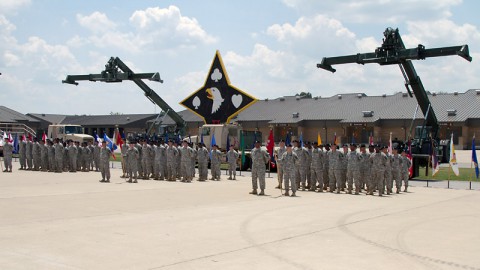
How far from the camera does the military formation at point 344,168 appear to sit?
51.7 ft

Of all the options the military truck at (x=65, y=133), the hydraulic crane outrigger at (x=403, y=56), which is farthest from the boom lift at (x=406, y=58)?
the military truck at (x=65, y=133)

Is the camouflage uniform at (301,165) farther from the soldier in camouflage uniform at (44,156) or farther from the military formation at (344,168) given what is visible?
the soldier in camouflage uniform at (44,156)

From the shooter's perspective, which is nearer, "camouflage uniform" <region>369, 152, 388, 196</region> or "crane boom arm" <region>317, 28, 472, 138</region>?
"camouflage uniform" <region>369, 152, 388, 196</region>

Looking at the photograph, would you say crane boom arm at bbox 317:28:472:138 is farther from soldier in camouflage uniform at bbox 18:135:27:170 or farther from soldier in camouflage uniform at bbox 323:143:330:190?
soldier in camouflage uniform at bbox 18:135:27:170

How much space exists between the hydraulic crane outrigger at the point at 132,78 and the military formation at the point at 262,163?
873 centimetres

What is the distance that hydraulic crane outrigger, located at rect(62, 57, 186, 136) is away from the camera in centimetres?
3312

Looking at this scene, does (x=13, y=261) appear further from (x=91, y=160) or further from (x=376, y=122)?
(x=376, y=122)

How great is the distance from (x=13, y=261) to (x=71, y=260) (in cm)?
67

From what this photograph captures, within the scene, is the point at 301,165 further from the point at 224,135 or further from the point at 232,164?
the point at 224,135

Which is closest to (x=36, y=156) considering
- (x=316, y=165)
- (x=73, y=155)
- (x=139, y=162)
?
(x=73, y=155)

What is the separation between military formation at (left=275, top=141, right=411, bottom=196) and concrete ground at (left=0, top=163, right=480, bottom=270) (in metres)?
0.93

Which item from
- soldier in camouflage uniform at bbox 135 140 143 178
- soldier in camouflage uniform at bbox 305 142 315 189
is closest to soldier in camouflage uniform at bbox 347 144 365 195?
soldier in camouflage uniform at bbox 305 142 315 189

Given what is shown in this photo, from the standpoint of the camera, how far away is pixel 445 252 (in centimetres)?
750

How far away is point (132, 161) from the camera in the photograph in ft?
62.0
